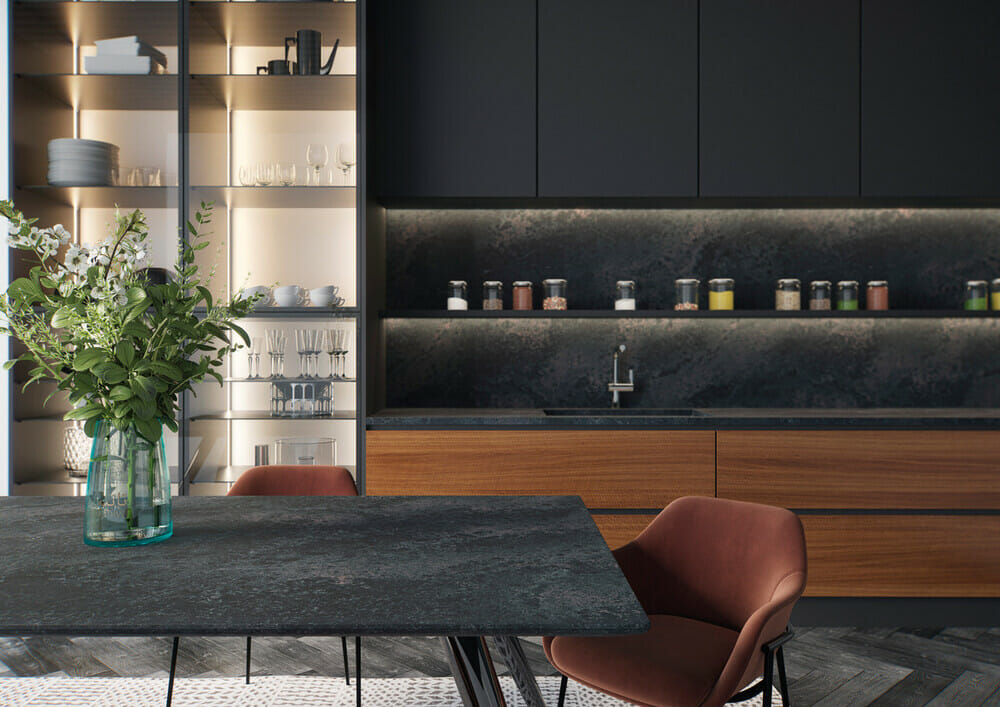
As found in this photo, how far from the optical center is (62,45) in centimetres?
328

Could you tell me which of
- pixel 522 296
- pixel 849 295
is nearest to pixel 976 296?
pixel 849 295

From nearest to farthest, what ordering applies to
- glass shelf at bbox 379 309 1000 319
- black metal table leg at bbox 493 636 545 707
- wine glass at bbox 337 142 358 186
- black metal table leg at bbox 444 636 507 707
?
black metal table leg at bbox 444 636 507 707
black metal table leg at bbox 493 636 545 707
wine glass at bbox 337 142 358 186
glass shelf at bbox 379 309 1000 319

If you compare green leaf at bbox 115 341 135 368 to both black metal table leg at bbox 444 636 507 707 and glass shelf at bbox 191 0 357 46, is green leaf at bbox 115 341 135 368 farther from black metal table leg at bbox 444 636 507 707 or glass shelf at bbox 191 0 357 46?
glass shelf at bbox 191 0 357 46

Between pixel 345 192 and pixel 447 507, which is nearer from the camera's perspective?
pixel 447 507

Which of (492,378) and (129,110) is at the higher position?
(129,110)

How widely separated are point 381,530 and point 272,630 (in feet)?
1.87

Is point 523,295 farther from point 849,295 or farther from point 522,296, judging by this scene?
point 849,295

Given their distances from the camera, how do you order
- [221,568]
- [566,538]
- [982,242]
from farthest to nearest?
[982,242]
[566,538]
[221,568]

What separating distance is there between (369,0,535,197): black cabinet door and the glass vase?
6.90 ft

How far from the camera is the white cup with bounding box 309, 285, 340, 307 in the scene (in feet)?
10.7

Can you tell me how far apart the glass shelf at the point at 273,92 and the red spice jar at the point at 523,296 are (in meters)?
1.10

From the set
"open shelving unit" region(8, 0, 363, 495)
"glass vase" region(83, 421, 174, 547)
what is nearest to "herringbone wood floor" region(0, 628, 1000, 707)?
"open shelving unit" region(8, 0, 363, 495)

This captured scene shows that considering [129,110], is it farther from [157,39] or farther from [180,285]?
[180,285]

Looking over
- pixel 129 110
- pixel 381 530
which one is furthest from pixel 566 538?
pixel 129 110
